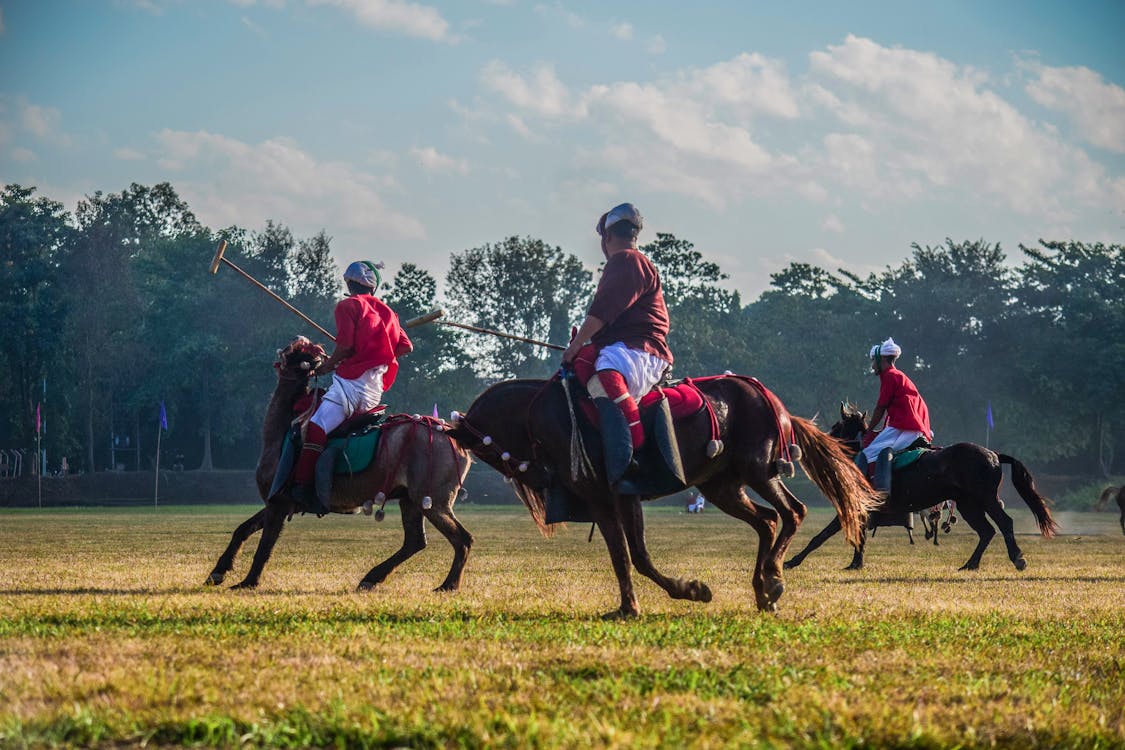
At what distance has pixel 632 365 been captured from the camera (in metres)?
8.48

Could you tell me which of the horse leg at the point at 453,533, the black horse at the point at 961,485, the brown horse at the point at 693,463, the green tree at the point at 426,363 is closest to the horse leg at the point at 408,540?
the horse leg at the point at 453,533

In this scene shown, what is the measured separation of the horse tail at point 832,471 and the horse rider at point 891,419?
5560 mm

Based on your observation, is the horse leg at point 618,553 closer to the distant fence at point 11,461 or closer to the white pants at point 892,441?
the white pants at point 892,441

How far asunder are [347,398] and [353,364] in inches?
11.0

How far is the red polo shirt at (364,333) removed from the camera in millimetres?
10797

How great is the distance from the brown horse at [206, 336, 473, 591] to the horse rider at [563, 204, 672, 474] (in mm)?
2459

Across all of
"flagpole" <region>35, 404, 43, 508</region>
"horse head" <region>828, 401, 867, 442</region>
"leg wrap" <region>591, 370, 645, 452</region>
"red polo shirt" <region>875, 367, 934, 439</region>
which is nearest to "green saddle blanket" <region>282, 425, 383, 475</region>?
"leg wrap" <region>591, 370, 645, 452</region>

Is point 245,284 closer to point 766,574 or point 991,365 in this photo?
point 991,365

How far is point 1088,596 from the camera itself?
1118 centimetres

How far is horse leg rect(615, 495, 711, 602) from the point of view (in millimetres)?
8297

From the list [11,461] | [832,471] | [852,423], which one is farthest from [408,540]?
[11,461]

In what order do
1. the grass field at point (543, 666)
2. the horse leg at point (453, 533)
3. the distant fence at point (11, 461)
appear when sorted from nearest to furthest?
1. the grass field at point (543, 666)
2. the horse leg at point (453, 533)
3. the distant fence at point (11, 461)

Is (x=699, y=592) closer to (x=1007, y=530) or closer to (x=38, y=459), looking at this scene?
(x=1007, y=530)

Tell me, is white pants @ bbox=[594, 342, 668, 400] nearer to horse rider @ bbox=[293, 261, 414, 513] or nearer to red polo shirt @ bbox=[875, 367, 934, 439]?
horse rider @ bbox=[293, 261, 414, 513]
